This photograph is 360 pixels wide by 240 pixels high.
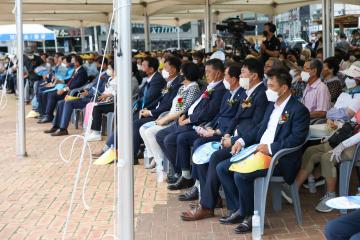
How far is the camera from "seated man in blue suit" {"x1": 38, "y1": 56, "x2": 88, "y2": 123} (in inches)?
400

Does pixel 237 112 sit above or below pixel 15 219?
above

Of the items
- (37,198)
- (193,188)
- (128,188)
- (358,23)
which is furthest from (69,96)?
(358,23)

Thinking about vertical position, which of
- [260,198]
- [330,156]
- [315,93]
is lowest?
[260,198]

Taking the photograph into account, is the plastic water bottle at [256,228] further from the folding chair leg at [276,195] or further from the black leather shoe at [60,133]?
the black leather shoe at [60,133]

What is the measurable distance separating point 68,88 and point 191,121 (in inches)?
204

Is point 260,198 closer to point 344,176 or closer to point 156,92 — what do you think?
point 344,176

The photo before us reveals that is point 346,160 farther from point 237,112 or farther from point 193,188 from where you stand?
point 193,188

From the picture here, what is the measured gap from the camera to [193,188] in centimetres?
528

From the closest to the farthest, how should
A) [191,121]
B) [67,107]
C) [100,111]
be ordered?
[191,121] → [100,111] → [67,107]

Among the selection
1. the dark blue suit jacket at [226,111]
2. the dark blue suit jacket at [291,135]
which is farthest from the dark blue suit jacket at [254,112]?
the dark blue suit jacket at [291,135]

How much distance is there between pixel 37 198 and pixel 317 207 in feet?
9.08

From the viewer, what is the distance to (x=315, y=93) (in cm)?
571

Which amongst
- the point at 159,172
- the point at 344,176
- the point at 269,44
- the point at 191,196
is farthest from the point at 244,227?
the point at 269,44

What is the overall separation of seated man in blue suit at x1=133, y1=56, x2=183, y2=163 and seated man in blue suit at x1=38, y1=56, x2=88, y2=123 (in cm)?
315
